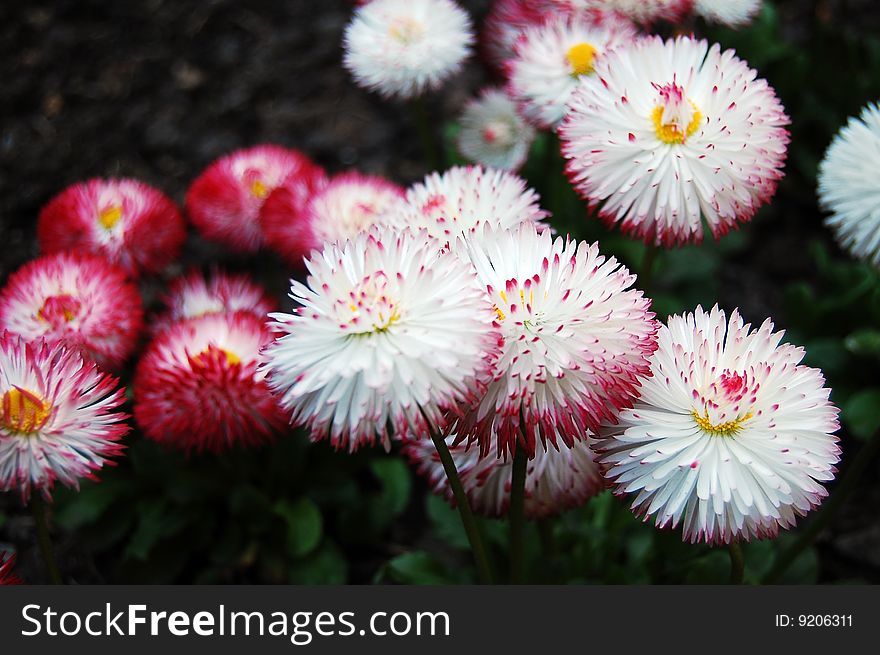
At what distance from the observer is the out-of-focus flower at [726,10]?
188cm

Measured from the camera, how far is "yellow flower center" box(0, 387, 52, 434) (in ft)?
4.42

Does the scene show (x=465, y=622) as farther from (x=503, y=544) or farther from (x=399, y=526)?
(x=399, y=526)

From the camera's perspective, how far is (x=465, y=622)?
4.76 ft

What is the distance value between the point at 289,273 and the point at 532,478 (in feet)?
4.82

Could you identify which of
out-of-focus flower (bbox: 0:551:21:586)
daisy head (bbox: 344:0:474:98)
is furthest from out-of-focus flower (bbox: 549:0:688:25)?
out-of-focus flower (bbox: 0:551:21:586)

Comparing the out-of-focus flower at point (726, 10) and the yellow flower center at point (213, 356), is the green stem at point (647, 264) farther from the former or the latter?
the yellow flower center at point (213, 356)

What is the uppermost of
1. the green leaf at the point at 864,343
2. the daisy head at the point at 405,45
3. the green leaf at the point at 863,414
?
the daisy head at the point at 405,45

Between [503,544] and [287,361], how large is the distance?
1.13 meters

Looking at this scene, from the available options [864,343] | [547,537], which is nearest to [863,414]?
[864,343]

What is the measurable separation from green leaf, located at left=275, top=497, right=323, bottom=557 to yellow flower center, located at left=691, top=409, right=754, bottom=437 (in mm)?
1141

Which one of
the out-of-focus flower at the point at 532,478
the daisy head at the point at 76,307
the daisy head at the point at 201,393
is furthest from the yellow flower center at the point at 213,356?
the out-of-focus flower at the point at 532,478

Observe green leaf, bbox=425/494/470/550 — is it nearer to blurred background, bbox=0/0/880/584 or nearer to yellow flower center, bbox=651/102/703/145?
blurred background, bbox=0/0/880/584

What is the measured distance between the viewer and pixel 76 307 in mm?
1756

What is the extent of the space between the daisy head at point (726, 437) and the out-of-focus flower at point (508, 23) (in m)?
1.04
